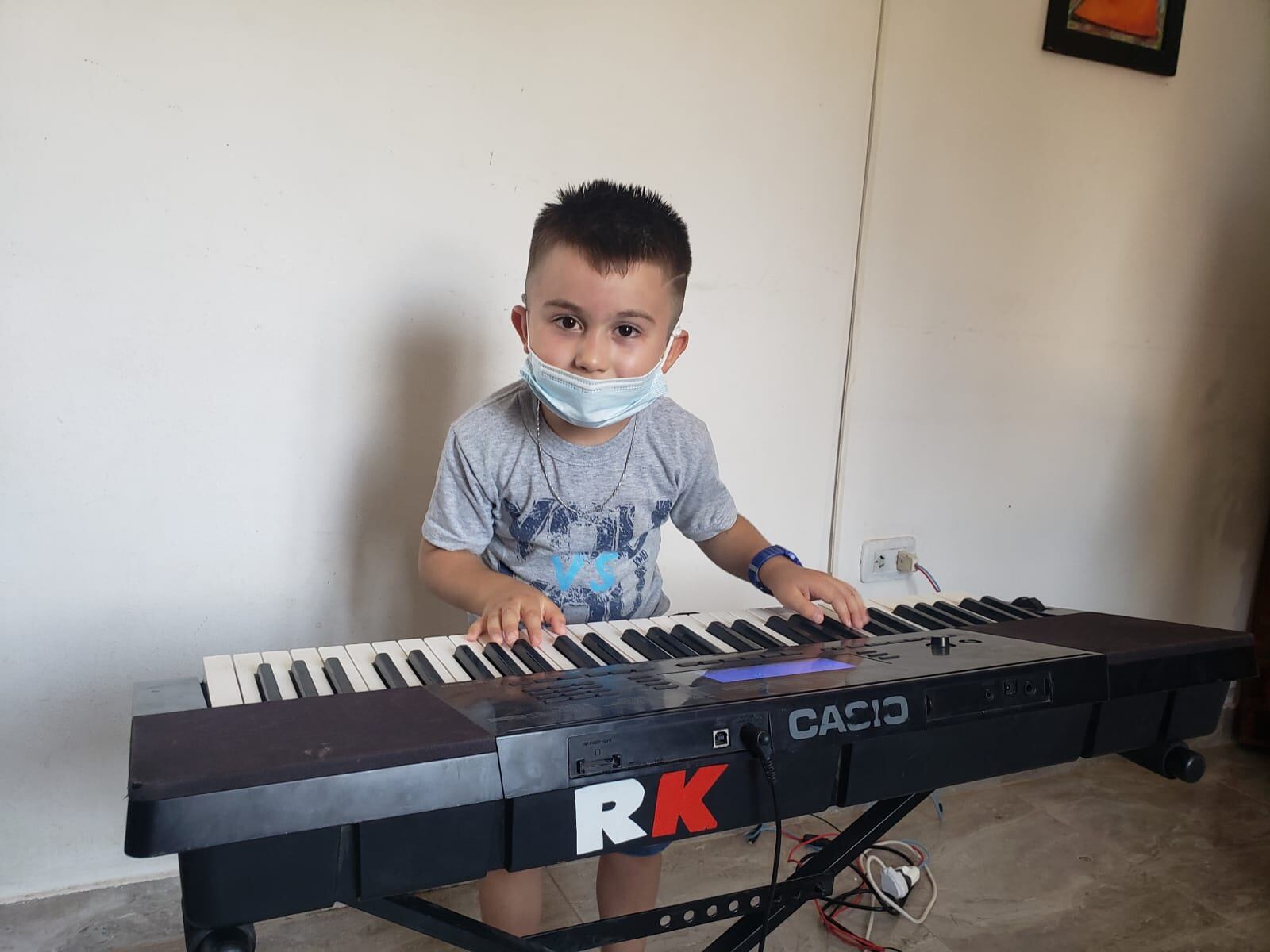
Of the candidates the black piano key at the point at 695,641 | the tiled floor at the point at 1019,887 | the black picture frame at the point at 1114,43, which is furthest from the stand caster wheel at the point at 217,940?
the black picture frame at the point at 1114,43

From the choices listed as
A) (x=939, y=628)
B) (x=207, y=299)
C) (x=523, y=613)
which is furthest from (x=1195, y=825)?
(x=207, y=299)

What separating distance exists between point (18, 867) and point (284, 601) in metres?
0.57

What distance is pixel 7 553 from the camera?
1.38 metres

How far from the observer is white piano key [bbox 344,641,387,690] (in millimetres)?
833

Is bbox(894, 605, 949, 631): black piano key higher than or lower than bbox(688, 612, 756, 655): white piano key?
higher

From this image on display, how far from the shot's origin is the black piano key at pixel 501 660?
875 mm

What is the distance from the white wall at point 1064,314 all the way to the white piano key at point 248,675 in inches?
53.3

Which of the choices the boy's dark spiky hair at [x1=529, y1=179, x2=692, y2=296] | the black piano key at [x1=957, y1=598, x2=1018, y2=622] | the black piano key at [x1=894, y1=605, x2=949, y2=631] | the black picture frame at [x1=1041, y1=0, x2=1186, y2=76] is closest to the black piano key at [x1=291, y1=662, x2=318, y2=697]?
the boy's dark spiky hair at [x1=529, y1=179, x2=692, y2=296]

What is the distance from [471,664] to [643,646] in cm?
18

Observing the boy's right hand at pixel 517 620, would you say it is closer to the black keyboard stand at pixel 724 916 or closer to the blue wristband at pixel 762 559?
the black keyboard stand at pixel 724 916

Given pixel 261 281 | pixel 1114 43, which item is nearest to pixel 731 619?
pixel 261 281

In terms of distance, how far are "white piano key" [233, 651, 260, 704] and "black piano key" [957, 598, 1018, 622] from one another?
2.69 ft

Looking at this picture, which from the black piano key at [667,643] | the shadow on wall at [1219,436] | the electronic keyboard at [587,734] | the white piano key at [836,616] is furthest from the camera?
the shadow on wall at [1219,436]

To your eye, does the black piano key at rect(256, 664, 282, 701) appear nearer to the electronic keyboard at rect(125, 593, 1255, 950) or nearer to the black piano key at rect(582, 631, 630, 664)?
the electronic keyboard at rect(125, 593, 1255, 950)
